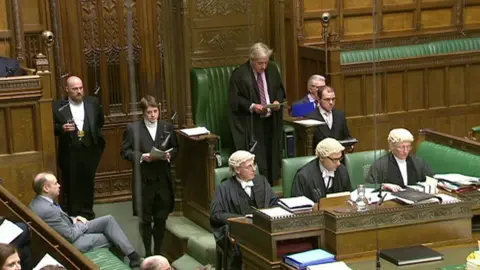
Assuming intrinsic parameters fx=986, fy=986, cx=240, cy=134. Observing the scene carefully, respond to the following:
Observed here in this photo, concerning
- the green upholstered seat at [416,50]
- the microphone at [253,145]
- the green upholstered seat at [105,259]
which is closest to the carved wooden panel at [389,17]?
the green upholstered seat at [416,50]

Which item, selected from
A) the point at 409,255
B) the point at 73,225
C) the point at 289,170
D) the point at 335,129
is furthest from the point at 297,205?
the point at 335,129

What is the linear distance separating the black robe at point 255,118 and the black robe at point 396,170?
1249 mm

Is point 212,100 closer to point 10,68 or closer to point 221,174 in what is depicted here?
point 221,174

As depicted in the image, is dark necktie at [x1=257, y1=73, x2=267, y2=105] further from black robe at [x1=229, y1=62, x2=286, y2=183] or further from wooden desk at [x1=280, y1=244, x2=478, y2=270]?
wooden desk at [x1=280, y1=244, x2=478, y2=270]

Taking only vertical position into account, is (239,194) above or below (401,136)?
below

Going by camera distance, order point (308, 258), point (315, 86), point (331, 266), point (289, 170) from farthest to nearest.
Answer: point (315, 86) < point (289, 170) < point (308, 258) < point (331, 266)

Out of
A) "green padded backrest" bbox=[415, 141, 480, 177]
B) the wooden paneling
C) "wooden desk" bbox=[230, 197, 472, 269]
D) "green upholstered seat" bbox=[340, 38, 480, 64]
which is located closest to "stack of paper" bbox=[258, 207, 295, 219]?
"wooden desk" bbox=[230, 197, 472, 269]

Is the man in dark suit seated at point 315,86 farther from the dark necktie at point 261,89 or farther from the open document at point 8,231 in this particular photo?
the open document at point 8,231

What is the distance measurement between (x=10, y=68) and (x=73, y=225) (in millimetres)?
1712

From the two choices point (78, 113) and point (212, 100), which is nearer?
point (78, 113)

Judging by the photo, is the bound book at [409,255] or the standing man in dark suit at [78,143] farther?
the standing man in dark suit at [78,143]

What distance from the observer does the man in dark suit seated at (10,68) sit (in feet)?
24.7

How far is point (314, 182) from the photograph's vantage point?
6461mm

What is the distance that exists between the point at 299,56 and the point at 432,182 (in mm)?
3611
